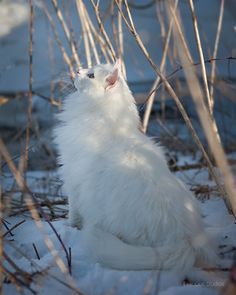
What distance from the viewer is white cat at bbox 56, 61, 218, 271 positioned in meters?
1.23

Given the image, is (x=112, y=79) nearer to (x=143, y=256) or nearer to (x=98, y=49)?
(x=143, y=256)

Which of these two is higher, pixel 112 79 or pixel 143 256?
pixel 112 79

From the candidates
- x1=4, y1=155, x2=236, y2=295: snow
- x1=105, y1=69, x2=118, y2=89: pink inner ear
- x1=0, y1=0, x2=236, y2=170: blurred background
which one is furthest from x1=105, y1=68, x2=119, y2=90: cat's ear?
x1=0, y1=0, x2=236, y2=170: blurred background

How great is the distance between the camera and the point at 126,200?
1.30 m

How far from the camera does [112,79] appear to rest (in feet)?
5.40

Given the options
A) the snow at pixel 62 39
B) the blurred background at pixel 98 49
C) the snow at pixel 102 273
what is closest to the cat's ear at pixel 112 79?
the snow at pixel 102 273

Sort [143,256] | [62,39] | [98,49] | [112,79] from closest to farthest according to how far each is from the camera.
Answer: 1. [143,256]
2. [112,79]
3. [98,49]
4. [62,39]

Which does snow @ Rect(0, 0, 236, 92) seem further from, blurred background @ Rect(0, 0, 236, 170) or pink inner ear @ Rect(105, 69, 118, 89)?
pink inner ear @ Rect(105, 69, 118, 89)

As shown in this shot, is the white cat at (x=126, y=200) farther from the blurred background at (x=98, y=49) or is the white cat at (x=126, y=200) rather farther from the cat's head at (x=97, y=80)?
the blurred background at (x=98, y=49)

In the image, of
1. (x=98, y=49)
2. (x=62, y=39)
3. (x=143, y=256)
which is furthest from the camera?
(x=62, y=39)

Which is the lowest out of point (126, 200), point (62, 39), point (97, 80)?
point (62, 39)

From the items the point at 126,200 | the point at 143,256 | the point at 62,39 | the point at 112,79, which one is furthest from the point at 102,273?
the point at 62,39

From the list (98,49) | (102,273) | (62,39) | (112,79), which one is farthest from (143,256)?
(62,39)

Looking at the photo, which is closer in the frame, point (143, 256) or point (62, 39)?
point (143, 256)
